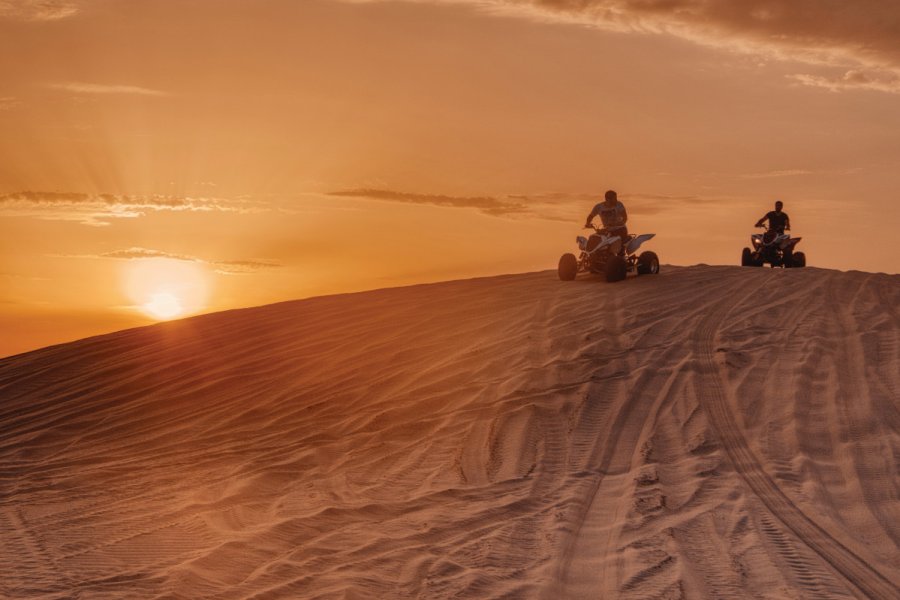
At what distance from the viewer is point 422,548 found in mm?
7336

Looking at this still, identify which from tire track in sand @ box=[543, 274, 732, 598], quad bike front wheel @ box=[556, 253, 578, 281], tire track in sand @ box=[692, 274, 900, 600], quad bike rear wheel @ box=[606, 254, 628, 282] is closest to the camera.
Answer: tire track in sand @ box=[692, 274, 900, 600]

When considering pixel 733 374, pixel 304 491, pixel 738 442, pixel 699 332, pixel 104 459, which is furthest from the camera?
pixel 699 332

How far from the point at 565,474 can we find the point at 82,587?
14.3ft

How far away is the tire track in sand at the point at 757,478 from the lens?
6750 mm

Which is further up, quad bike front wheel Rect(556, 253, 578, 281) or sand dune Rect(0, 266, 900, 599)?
quad bike front wheel Rect(556, 253, 578, 281)

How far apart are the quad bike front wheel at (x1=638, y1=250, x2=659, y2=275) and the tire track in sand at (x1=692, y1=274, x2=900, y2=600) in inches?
170

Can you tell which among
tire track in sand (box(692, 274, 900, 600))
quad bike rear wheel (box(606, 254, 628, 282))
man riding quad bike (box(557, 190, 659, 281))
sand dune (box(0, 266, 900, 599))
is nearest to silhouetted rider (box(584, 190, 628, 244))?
man riding quad bike (box(557, 190, 659, 281))

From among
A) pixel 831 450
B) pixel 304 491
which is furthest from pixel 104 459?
pixel 831 450

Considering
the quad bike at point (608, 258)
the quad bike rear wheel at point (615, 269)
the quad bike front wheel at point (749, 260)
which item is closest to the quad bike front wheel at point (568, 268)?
the quad bike at point (608, 258)

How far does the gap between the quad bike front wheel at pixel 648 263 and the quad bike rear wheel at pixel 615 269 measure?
3.09 ft

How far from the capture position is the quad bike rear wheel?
18.0m

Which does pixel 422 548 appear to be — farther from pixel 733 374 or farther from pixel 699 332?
pixel 699 332

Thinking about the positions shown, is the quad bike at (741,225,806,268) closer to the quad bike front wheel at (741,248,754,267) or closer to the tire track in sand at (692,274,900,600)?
the quad bike front wheel at (741,248,754,267)

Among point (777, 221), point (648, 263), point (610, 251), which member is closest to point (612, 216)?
point (610, 251)
